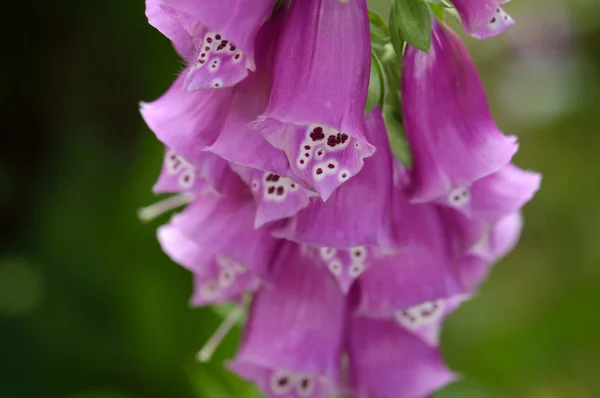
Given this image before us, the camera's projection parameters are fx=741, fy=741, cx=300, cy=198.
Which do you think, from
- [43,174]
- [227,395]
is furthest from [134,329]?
[43,174]

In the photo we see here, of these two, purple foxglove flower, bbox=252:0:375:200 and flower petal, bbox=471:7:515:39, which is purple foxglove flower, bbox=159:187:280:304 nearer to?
purple foxglove flower, bbox=252:0:375:200

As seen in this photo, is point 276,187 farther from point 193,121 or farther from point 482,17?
point 482,17

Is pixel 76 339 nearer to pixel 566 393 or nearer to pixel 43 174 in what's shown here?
pixel 43 174

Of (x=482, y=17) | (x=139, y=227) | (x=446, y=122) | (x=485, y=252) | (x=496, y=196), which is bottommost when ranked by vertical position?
(x=139, y=227)

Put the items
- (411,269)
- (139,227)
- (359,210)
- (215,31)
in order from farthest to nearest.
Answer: (139,227), (411,269), (359,210), (215,31)

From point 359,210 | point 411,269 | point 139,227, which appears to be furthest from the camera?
point 139,227

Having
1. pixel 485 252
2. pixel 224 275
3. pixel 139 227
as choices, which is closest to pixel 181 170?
pixel 224 275

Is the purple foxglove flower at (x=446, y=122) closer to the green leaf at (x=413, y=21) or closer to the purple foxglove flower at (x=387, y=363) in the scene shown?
the green leaf at (x=413, y=21)
